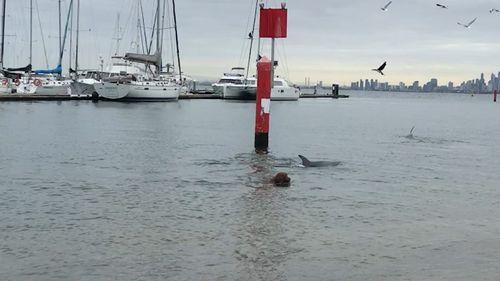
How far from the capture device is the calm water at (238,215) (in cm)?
1076

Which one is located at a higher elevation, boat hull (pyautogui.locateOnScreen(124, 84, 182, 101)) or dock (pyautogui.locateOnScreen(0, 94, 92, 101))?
boat hull (pyautogui.locateOnScreen(124, 84, 182, 101))

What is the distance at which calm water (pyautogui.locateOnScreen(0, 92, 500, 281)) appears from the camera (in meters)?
10.8

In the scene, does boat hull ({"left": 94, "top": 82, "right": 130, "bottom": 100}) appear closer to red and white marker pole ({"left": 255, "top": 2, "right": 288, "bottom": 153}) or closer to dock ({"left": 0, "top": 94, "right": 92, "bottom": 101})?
dock ({"left": 0, "top": 94, "right": 92, "bottom": 101})

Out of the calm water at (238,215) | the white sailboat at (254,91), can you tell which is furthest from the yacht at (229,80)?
the calm water at (238,215)

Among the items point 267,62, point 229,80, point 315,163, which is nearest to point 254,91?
point 229,80

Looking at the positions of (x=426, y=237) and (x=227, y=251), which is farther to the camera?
(x=426, y=237)

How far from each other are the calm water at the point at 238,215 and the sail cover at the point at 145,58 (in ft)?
163

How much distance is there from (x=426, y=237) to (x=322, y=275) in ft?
12.5

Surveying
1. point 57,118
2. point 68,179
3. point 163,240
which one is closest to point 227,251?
point 163,240

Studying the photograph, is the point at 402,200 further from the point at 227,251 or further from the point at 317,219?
the point at 227,251

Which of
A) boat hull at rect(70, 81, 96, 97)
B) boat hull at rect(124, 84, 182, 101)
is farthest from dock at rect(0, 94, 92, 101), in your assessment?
boat hull at rect(124, 84, 182, 101)

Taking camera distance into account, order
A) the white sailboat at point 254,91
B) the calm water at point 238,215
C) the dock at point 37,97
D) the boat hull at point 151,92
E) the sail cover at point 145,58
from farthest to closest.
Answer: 1. the white sailboat at point 254,91
2. the sail cover at point 145,58
3. the boat hull at point 151,92
4. the dock at point 37,97
5. the calm water at point 238,215

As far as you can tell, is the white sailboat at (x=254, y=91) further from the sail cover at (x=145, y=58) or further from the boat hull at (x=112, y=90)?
the boat hull at (x=112, y=90)

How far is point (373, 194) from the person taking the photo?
18594 mm
